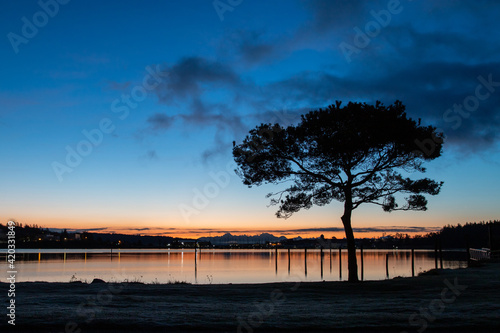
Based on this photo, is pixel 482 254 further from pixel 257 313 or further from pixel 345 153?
pixel 257 313

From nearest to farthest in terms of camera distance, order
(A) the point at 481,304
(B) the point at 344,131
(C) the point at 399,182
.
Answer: (A) the point at 481,304 < (B) the point at 344,131 < (C) the point at 399,182

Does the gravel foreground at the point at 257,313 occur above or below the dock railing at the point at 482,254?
above

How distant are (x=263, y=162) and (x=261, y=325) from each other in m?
17.9

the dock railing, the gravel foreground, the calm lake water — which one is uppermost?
the gravel foreground

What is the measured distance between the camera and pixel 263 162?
27.3 m

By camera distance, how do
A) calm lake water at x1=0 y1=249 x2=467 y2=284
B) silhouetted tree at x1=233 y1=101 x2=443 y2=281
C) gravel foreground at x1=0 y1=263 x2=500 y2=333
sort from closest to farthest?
gravel foreground at x1=0 y1=263 x2=500 y2=333 → silhouetted tree at x1=233 y1=101 x2=443 y2=281 → calm lake water at x1=0 y1=249 x2=467 y2=284

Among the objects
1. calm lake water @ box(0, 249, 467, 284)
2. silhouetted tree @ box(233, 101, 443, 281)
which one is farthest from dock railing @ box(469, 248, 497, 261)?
silhouetted tree @ box(233, 101, 443, 281)

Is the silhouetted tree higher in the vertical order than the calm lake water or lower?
higher

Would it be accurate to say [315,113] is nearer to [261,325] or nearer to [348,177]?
[348,177]

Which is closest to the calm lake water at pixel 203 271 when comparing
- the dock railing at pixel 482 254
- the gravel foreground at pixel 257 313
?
the dock railing at pixel 482 254

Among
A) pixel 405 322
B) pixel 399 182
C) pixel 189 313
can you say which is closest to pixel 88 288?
pixel 189 313

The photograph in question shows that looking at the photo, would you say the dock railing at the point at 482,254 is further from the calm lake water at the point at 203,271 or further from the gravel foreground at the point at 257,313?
the gravel foreground at the point at 257,313

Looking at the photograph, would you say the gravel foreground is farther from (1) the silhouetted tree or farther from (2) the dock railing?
(2) the dock railing

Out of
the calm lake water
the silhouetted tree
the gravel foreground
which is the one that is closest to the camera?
the gravel foreground
